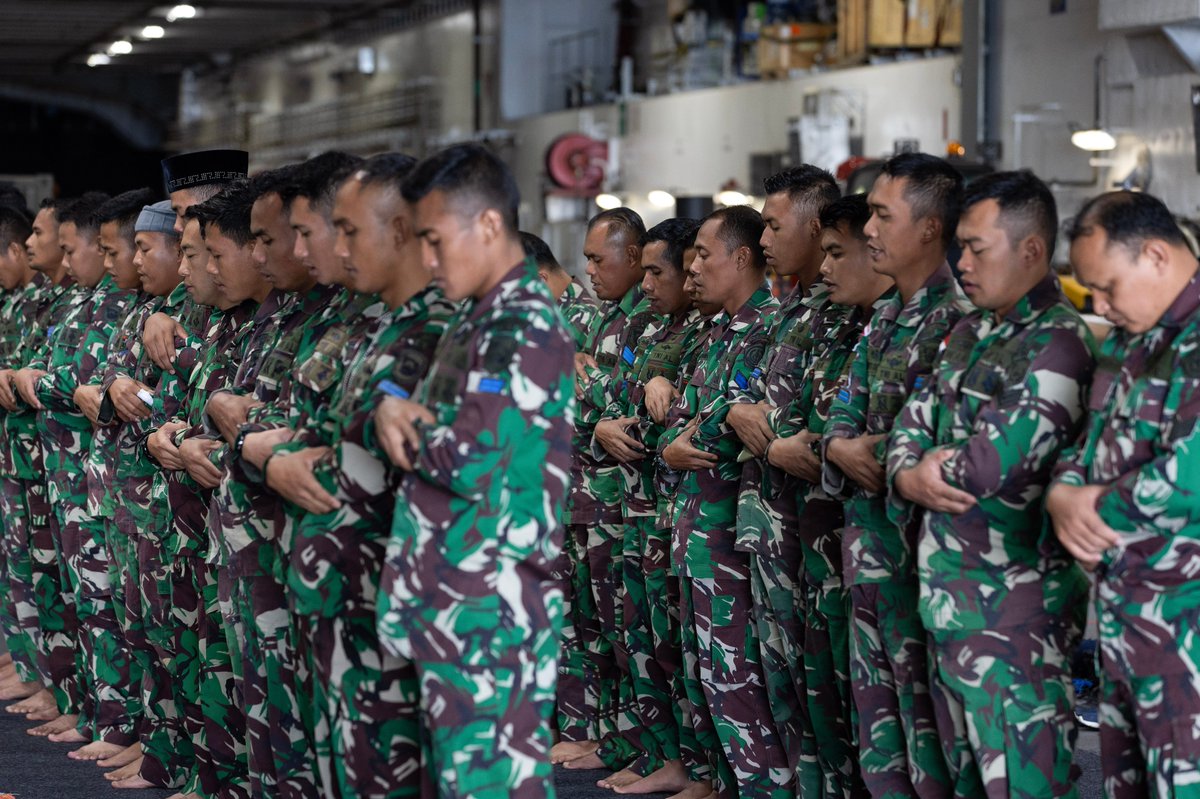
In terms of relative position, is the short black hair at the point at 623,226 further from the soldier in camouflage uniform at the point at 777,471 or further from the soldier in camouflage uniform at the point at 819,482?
the soldier in camouflage uniform at the point at 819,482

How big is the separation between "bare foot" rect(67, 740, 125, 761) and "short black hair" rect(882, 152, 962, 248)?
9.88 ft

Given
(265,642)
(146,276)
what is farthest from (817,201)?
(146,276)

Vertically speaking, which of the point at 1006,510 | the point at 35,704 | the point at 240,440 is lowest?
the point at 35,704

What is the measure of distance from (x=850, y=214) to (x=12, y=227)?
3.95 meters

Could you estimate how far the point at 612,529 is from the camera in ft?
15.5

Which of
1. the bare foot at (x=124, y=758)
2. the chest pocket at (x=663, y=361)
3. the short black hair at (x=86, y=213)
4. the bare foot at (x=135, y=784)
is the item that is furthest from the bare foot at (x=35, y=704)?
the chest pocket at (x=663, y=361)

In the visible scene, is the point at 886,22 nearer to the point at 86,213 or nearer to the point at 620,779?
the point at 86,213

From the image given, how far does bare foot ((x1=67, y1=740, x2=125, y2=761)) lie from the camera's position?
492 cm

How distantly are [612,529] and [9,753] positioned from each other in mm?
2061

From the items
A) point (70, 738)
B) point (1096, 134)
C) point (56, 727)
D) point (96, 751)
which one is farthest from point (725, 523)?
point (1096, 134)

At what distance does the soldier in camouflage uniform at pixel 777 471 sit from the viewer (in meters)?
3.71

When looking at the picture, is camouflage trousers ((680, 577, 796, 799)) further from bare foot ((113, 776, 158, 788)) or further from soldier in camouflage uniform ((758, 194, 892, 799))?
bare foot ((113, 776, 158, 788))

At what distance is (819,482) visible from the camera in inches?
138

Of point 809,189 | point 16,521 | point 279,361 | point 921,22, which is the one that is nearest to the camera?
point 279,361
